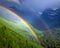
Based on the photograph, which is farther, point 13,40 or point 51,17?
point 51,17

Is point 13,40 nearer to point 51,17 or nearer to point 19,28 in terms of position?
point 19,28

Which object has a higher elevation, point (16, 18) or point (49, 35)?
point (16, 18)

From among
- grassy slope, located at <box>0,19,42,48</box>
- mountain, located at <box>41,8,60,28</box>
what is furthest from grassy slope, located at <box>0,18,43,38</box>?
mountain, located at <box>41,8,60,28</box>

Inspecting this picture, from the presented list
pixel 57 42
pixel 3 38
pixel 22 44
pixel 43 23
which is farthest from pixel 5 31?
pixel 57 42

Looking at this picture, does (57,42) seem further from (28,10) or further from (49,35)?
(28,10)

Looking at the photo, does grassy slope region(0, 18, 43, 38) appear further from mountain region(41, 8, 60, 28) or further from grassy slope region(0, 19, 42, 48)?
mountain region(41, 8, 60, 28)

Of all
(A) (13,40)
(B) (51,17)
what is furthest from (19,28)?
(B) (51,17)

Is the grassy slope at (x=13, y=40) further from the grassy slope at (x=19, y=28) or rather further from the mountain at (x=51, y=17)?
the mountain at (x=51, y=17)

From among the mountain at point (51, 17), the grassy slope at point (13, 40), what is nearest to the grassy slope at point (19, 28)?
the grassy slope at point (13, 40)
